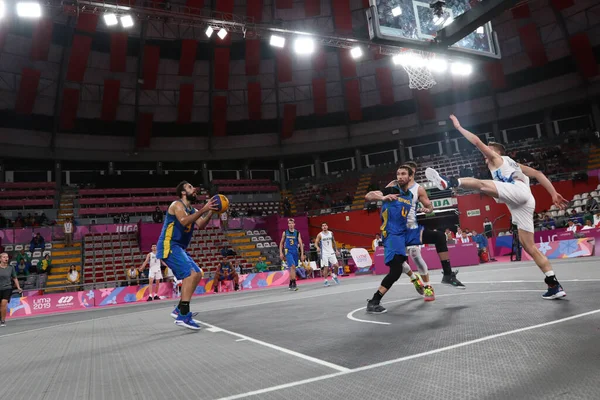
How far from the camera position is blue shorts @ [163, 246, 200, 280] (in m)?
6.06

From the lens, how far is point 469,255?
683 inches

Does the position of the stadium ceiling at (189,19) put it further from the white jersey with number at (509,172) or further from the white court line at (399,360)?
the white court line at (399,360)

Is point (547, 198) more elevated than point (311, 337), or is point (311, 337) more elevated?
point (547, 198)

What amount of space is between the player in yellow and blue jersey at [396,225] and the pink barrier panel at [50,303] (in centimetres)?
1382

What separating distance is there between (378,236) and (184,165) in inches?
849

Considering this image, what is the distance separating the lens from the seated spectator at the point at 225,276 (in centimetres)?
1777

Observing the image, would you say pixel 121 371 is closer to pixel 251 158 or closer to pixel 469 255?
pixel 469 255

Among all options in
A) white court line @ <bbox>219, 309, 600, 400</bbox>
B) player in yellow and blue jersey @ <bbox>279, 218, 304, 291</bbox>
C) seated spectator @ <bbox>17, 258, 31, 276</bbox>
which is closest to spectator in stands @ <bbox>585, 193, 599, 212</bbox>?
player in yellow and blue jersey @ <bbox>279, 218, 304, 291</bbox>

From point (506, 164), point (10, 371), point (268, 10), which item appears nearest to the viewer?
point (10, 371)

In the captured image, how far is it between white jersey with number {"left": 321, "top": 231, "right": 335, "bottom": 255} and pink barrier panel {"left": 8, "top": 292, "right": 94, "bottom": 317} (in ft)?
31.3

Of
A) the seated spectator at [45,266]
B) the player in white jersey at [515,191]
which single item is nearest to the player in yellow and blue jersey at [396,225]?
the player in white jersey at [515,191]

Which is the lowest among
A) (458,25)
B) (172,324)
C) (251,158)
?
(172,324)

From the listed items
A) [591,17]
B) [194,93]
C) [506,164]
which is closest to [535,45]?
[591,17]

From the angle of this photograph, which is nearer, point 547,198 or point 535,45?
point 547,198
